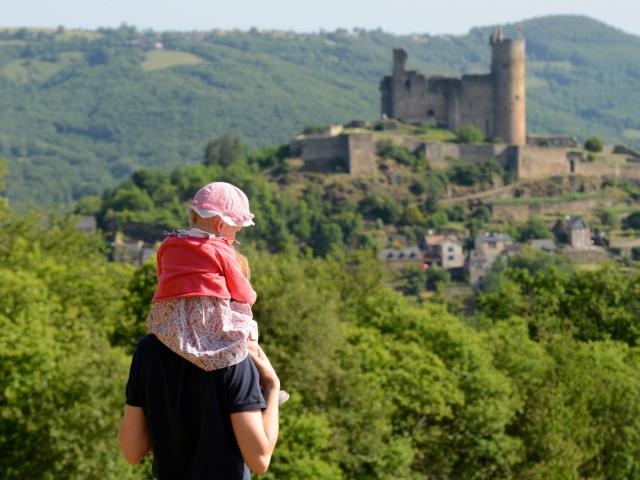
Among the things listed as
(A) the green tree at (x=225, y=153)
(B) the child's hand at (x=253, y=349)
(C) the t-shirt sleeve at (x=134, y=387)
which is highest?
(B) the child's hand at (x=253, y=349)

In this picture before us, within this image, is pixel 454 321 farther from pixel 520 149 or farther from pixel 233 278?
pixel 520 149

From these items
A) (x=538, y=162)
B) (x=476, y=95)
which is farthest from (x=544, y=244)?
(x=476, y=95)

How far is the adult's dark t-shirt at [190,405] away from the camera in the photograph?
657cm

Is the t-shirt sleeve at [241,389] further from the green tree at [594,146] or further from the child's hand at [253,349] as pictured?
the green tree at [594,146]

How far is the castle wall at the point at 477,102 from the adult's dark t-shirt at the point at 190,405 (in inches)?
4104

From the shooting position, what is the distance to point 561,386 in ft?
115

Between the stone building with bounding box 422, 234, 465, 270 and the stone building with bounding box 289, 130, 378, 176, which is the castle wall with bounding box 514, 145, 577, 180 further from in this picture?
the stone building with bounding box 289, 130, 378, 176

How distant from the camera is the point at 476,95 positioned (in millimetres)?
110062

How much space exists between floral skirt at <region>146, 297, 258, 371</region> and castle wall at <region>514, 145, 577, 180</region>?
10456 centimetres

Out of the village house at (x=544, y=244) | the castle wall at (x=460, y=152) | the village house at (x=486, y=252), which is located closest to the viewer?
the village house at (x=486, y=252)

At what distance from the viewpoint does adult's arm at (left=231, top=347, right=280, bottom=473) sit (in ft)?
21.6

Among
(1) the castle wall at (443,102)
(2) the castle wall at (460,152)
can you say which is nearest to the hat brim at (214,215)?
(2) the castle wall at (460,152)

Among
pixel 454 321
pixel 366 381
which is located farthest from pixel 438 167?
pixel 366 381

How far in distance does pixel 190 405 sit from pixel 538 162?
10685 cm
